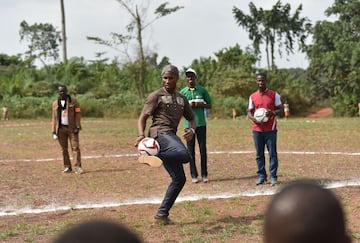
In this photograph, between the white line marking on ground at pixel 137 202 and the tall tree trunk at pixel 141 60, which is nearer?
the white line marking on ground at pixel 137 202

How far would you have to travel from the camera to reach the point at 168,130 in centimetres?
672

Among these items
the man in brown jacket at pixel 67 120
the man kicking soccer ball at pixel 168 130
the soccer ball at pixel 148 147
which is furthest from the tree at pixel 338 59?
the soccer ball at pixel 148 147

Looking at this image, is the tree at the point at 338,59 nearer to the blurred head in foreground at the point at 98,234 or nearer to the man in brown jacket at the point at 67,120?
the man in brown jacket at the point at 67,120

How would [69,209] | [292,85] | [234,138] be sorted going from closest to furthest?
1. [69,209]
2. [234,138]
3. [292,85]

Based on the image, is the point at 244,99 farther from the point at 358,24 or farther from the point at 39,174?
the point at 39,174

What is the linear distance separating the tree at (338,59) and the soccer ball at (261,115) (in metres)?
29.1

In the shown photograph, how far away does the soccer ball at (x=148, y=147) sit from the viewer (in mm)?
6305

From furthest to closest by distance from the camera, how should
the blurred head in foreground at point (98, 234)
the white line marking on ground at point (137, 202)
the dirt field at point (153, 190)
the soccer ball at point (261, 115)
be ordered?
the soccer ball at point (261, 115), the white line marking on ground at point (137, 202), the dirt field at point (153, 190), the blurred head in foreground at point (98, 234)

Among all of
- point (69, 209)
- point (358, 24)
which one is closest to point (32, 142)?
point (69, 209)

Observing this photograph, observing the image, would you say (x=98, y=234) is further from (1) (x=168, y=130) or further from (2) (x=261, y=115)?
(2) (x=261, y=115)

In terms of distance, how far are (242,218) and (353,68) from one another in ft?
105

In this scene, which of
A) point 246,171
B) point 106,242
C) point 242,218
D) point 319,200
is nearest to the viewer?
point 106,242

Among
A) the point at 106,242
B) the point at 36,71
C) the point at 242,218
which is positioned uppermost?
the point at 36,71

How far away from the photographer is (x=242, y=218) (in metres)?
6.93
